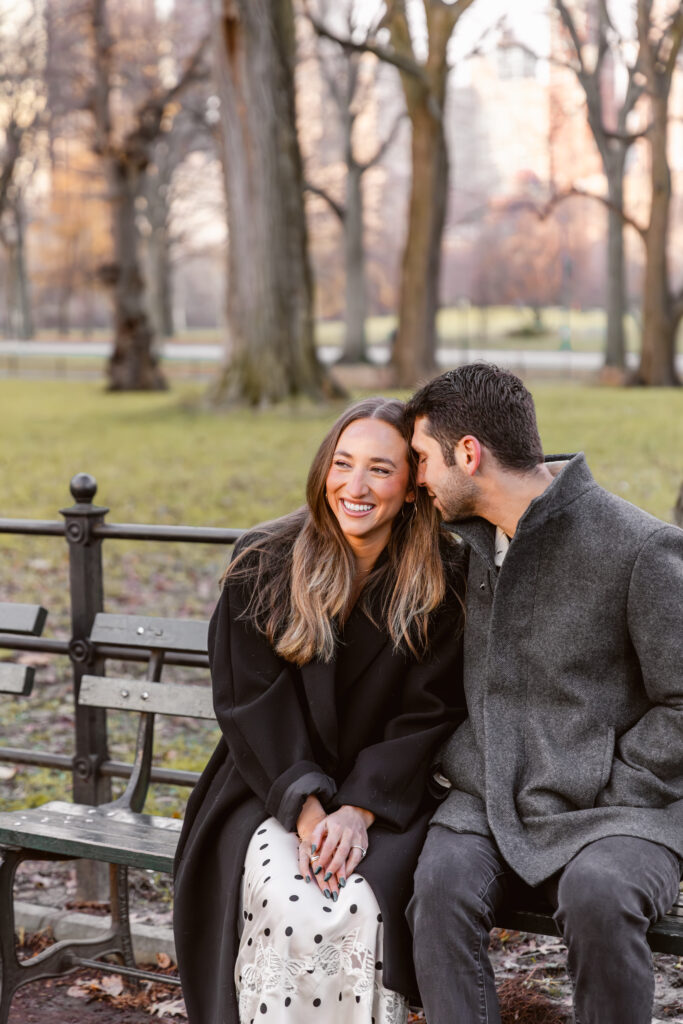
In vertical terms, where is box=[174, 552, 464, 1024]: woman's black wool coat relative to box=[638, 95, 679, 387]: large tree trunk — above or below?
below

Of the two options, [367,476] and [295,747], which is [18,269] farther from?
[295,747]

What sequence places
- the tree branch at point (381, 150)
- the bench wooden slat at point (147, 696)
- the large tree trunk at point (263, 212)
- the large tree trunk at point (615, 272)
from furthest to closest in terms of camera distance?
1. the tree branch at point (381, 150)
2. the large tree trunk at point (615, 272)
3. the large tree trunk at point (263, 212)
4. the bench wooden slat at point (147, 696)

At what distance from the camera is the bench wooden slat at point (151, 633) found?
389cm

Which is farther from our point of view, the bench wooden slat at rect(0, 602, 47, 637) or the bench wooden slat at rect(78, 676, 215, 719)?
the bench wooden slat at rect(0, 602, 47, 637)

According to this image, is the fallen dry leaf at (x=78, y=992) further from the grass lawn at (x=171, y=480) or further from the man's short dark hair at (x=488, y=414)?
the man's short dark hair at (x=488, y=414)

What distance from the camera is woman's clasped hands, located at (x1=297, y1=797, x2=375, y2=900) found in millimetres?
2766

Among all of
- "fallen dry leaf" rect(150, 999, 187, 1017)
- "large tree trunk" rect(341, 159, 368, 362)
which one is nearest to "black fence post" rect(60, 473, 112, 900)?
"fallen dry leaf" rect(150, 999, 187, 1017)

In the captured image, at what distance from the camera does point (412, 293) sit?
2003cm

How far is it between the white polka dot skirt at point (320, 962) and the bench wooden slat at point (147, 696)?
3.54 feet

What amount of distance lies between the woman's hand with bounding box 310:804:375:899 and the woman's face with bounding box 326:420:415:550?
66 centimetres

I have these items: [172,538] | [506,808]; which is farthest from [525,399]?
[172,538]

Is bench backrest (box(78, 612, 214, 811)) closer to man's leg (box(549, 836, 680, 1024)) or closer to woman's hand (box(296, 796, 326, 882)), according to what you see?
woman's hand (box(296, 796, 326, 882))

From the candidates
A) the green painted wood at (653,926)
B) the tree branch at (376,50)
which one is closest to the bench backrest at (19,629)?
the green painted wood at (653,926)

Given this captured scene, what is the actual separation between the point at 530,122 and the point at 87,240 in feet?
59.1
